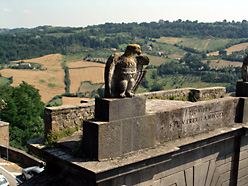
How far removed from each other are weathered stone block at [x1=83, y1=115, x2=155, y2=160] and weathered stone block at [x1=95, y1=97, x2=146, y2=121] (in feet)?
0.41

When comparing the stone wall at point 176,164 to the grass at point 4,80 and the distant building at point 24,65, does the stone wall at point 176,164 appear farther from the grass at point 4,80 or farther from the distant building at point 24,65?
the distant building at point 24,65

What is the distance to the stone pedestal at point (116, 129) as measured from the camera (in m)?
6.93

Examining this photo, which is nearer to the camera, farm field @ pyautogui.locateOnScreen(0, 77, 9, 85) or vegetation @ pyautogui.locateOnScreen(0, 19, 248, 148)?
vegetation @ pyautogui.locateOnScreen(0, 19, 248, 148)

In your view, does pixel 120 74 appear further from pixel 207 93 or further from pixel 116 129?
pixel 207 93

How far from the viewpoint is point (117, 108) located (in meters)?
7.20

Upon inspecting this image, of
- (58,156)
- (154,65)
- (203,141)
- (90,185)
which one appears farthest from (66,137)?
(154,65)

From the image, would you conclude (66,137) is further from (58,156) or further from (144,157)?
(144,157)

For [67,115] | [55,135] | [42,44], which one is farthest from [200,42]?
[55,135]

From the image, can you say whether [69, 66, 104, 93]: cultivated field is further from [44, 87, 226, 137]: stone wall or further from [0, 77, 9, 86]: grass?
[44, 87, 226, 137]: stone wall

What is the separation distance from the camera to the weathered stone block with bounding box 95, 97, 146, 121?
7.07m

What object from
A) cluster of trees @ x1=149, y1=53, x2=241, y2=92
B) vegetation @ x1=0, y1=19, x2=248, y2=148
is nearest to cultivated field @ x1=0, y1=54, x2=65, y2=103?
vegetation @ x1=0, y1=19, x2=248, y2=148

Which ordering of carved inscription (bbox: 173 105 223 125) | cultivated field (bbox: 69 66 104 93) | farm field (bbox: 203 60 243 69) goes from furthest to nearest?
farm field (bbox: 203 60 243 69)
cultivated field (bbox: 69 66 104 93)
carved inscription (bbox: 173 105 223 125)

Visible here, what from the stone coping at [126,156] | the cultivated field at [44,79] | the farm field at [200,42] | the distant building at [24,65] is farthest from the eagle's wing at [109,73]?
the farm field at [200,42]

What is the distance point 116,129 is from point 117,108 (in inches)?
19.1
